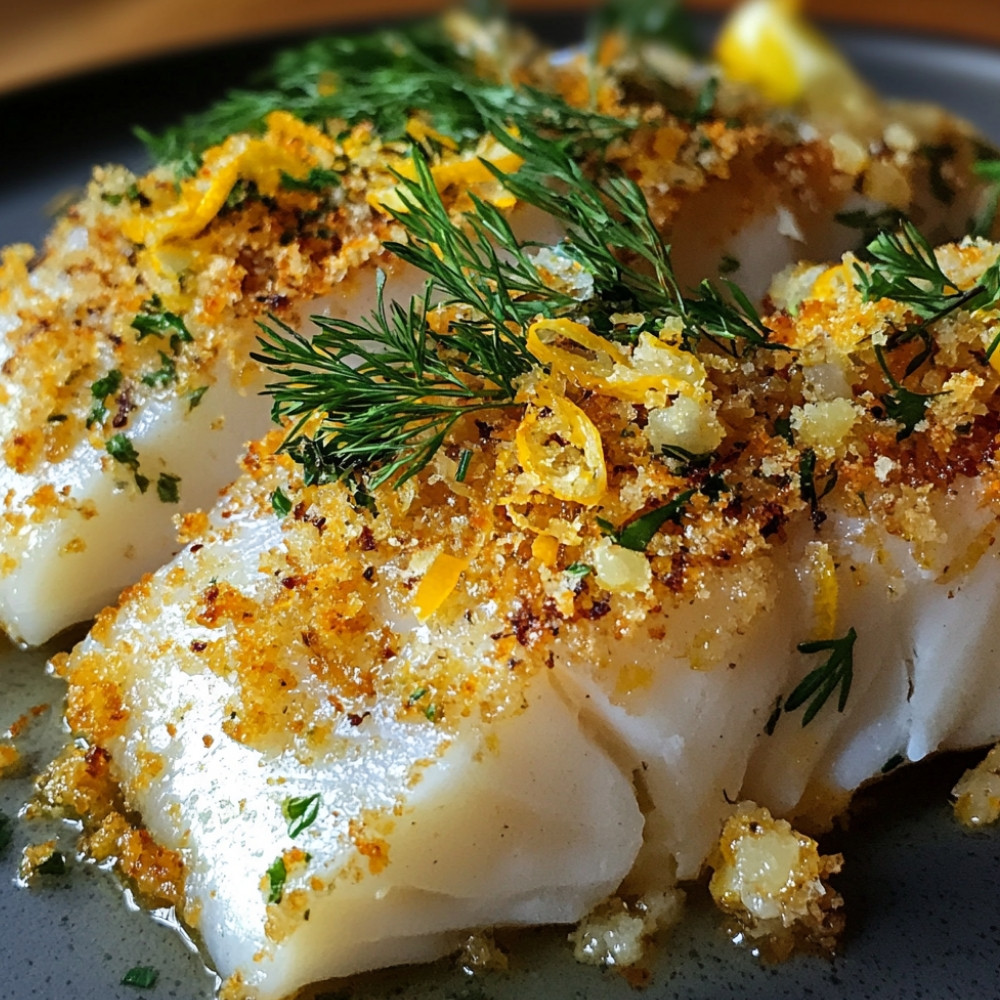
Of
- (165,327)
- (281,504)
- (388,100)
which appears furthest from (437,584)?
(388,100)

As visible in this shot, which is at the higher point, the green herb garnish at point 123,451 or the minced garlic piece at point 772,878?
the green herb garnish at point 123,451

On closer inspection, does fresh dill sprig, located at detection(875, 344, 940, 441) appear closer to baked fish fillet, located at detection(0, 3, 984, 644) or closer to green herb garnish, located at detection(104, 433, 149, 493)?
baked fish fillet, located at detection(0, 3, 984, 644)

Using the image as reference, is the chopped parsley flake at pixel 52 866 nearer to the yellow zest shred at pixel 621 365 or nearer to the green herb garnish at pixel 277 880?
the green herb garnish at pixel 277 880

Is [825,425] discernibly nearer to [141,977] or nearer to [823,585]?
[823,585]

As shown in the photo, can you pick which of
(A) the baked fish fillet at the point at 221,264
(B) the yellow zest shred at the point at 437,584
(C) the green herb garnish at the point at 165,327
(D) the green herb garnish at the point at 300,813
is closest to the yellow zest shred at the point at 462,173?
(A) the baked fish fillet at the point at 221,264

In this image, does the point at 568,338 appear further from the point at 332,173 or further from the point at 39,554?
the point at 39,554

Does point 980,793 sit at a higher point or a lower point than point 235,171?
lower
